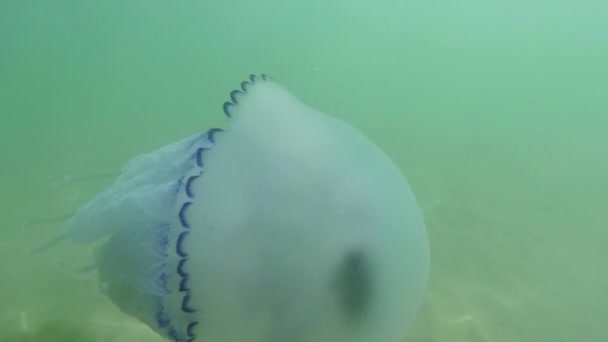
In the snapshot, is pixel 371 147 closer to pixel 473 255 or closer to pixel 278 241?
pixel 278 241

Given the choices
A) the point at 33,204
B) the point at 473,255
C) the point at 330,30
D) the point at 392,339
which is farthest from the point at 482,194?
the point at 330,30

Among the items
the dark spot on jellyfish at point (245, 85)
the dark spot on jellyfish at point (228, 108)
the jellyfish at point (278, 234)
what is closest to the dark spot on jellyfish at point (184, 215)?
the jellyfish at point (278, 234)

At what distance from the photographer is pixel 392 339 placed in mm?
2369

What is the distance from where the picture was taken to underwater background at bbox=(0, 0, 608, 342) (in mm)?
3660

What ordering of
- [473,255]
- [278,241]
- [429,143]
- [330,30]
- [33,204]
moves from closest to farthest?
[278,241] < [473,255] < [33,204] < [429,143] < [330,30]

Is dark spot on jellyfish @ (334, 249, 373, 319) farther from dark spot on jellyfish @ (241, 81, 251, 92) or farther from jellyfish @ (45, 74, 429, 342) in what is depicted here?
dark spot on jellyfish @ (241, 81, 251, 92)

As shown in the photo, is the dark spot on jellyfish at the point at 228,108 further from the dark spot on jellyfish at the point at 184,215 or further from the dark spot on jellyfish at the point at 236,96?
the dark spot on jellyfish at the point at 184,215

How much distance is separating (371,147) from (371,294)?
57 cm

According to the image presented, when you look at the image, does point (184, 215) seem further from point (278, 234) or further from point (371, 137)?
point (371, 137)

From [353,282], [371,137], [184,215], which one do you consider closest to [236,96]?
[184,215]

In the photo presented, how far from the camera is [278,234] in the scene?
6.75ft

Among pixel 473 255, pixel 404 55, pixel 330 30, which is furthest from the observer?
pixel 330 30

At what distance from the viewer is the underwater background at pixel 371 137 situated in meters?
3.66

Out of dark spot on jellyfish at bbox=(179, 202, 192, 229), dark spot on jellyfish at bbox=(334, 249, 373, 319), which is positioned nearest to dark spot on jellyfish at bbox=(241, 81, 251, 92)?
dark spot on jellyfish at bbox=(179, 202, 192, 229)
